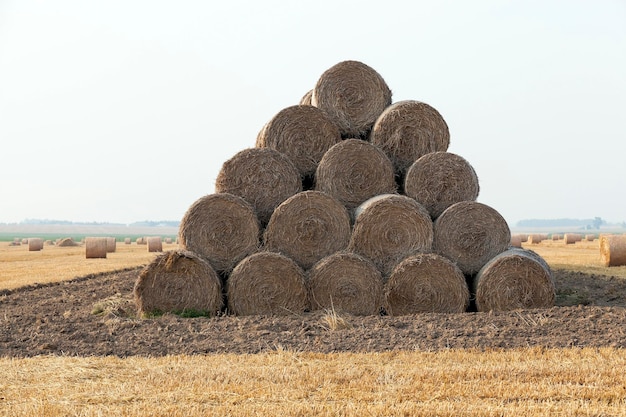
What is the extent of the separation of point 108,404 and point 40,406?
499 mm

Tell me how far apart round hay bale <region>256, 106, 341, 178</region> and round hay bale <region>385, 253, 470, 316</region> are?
2.50 m

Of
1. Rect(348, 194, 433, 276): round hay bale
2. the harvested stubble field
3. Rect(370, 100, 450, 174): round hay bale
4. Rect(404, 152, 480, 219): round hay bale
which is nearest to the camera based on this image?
the harvested stubble field

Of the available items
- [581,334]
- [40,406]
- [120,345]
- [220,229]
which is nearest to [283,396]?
[40,406]

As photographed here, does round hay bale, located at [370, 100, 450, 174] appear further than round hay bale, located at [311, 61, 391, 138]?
No

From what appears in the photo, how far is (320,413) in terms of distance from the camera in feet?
17.6

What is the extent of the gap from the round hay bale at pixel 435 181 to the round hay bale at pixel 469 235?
0.45m

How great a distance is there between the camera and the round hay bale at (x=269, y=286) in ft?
34.2

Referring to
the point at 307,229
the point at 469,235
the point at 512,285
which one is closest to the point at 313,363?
the point at 307,229

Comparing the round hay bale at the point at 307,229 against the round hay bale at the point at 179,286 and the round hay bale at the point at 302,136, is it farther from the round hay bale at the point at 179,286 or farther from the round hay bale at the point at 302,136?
the round hay bale at the point at 302,136

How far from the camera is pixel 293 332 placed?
8891mm

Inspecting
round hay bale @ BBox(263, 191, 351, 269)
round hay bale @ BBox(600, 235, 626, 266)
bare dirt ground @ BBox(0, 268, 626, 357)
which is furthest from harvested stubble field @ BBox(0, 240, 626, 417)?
round hay bale @ BBox(600, 235, 626, 266)

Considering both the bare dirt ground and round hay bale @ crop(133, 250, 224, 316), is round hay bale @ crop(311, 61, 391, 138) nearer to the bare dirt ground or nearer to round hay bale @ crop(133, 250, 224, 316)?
round hay bale @ crop(133, 250, 224, 316)

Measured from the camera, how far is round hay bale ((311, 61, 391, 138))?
1241cm

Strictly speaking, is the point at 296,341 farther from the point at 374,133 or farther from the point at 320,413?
the point at 374,133
